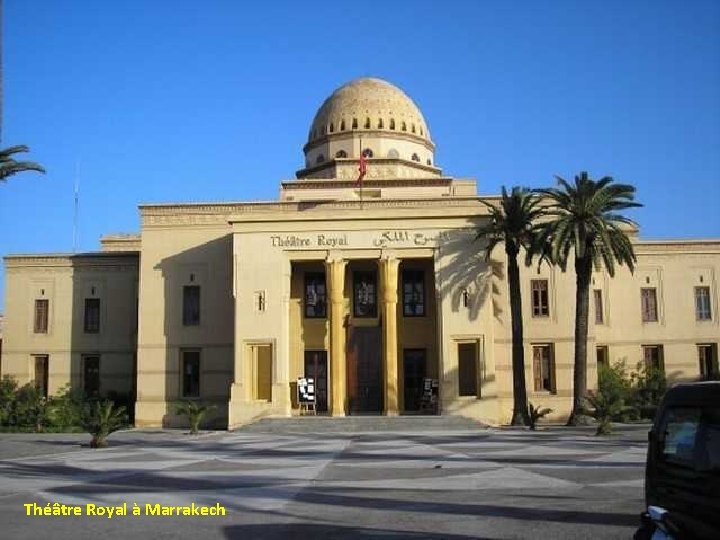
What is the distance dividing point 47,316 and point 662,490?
3918 centimetres

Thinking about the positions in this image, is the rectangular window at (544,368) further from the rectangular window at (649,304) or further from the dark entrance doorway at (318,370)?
the dark entrance doorway at (318,370)

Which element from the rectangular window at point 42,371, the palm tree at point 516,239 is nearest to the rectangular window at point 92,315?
the rectangular window at point 42,371

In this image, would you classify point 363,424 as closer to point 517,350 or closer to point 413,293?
point 517,350

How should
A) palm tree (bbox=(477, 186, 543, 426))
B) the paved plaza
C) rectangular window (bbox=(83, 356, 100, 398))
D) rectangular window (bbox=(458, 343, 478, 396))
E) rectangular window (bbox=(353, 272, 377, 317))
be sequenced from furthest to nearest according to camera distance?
1. rectangular window (bbox=(83, 356, 100, 398))
2. rectangular window (bbox=(353, 272, 377, 317))
3. rectangular window (bbox=(458, 343, 478, 396))
4. palm tree (bbox=(477, 186, 543, 426))
5. the paved plaza

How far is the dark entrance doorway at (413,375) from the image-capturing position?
117 ft

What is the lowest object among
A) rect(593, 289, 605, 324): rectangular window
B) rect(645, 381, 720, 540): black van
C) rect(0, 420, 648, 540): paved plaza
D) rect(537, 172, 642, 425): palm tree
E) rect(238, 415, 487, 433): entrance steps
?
rect(238, 415, 487, 433): entrance steps

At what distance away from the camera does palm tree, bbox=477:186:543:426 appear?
31.8 meters

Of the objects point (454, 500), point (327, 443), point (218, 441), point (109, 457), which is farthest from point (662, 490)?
point (218, 441)

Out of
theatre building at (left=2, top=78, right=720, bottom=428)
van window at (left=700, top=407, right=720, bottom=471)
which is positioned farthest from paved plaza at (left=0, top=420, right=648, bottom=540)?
theatre building at (left=2, top=78, right=720, bottom=428)

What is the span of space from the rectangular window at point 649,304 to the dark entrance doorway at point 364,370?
46.4 feet

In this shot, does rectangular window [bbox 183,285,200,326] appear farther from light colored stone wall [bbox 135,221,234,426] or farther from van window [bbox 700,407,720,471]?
van window [bbox 700,407,720,471]

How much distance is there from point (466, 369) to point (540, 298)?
5467 millimetres

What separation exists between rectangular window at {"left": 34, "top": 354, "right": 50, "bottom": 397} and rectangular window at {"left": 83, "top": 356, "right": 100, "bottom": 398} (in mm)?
2022

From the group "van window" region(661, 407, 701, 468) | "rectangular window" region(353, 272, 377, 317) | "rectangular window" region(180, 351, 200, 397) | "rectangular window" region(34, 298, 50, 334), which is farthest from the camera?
"rectangular window" region(34, 298, 50, 334)
